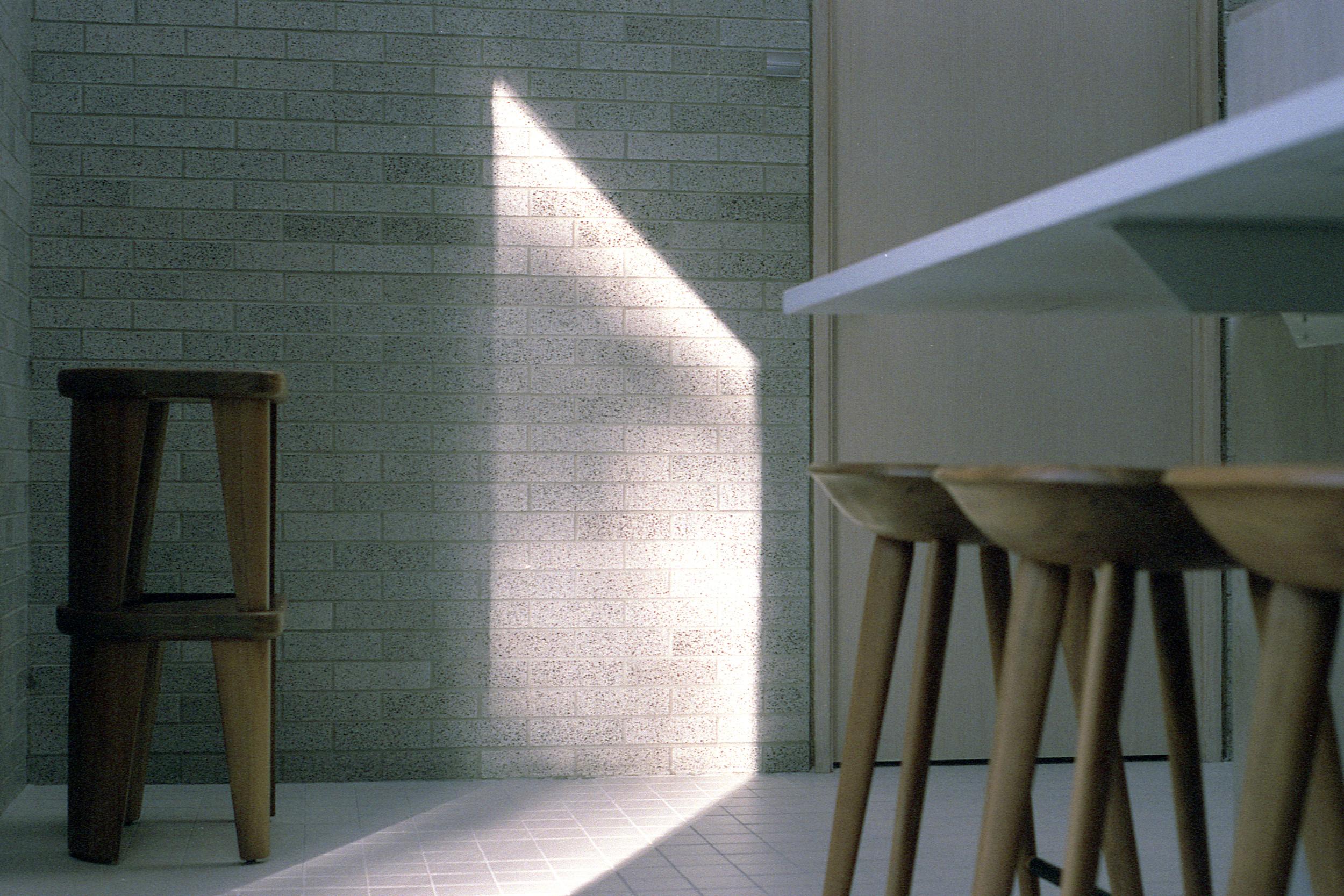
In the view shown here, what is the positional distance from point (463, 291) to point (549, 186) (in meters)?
0.39

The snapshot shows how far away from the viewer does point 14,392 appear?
3.51 meters

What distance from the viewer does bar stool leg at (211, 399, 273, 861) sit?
2.93 metres

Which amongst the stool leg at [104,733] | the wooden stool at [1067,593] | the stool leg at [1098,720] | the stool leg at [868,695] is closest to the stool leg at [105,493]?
the stool leg at [104,733]

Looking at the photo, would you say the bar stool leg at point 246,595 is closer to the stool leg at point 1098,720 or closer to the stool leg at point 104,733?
the stool leg at point 104,733

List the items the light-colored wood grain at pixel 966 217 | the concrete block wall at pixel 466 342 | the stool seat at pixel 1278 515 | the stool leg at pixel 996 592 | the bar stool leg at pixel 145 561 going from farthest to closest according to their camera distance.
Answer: the light-colored wood grain at pixel 966 217 → the concrete block wall at pixel 466 342 → the bar stool leg at pixel 145 561 → the stool leg at pixel 996 592 → the stool seat at pixel 1278 515

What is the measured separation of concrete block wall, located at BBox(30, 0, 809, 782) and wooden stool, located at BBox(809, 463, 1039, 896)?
6.71ft

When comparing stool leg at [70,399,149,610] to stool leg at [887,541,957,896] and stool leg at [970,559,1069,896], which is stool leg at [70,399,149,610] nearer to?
stool leg at [887,541,957,896]

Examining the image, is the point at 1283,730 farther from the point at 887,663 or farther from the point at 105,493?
the point at 105,493

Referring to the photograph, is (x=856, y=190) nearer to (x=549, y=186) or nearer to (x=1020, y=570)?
(x=549, y=186)

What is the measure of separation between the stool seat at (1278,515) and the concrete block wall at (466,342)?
2.99m

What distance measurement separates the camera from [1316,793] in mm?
1591

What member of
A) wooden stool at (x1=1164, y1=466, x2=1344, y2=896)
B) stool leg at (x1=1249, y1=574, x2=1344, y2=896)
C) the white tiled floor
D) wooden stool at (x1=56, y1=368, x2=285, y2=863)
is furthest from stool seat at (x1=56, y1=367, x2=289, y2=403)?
wooden stool at (x1=1164, y1=466, x2=1344, y2=896)

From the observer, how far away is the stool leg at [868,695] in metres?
1.90

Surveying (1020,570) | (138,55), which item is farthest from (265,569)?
(1020,570)
